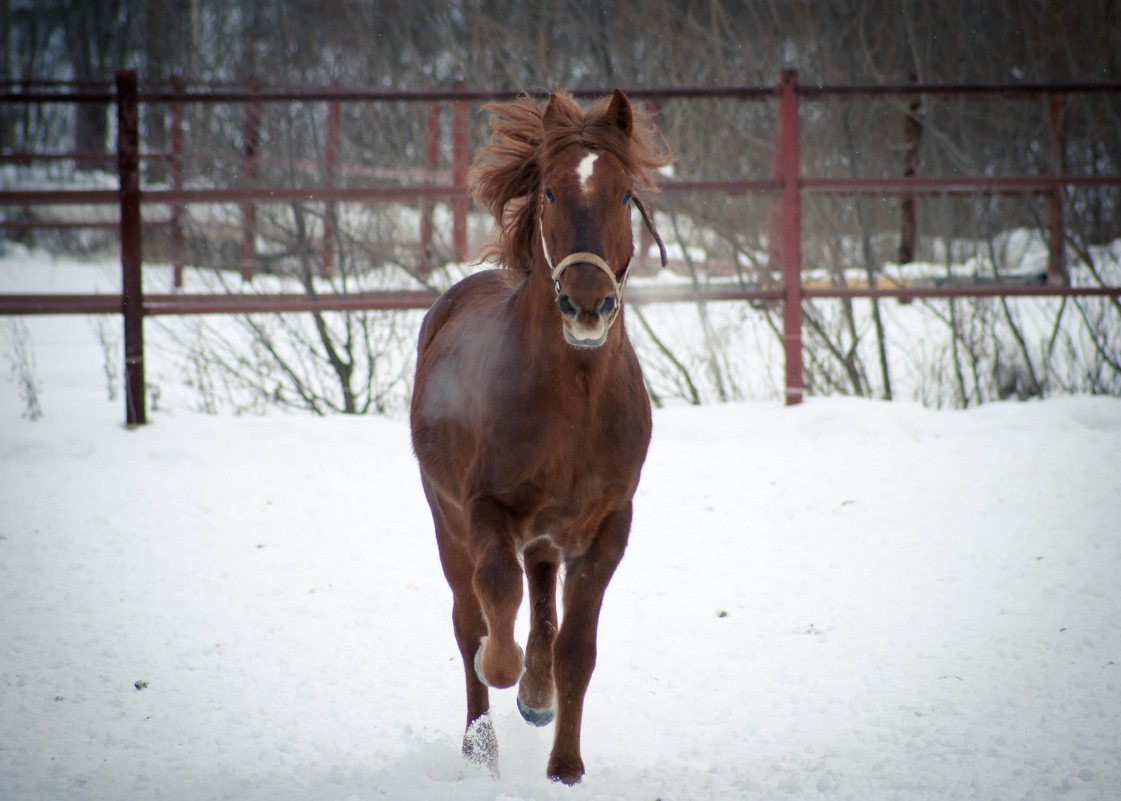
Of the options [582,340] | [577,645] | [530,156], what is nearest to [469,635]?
[577,645]

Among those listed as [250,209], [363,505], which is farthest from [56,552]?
[250,209]

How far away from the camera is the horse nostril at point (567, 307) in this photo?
199 cm

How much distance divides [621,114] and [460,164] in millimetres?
4104

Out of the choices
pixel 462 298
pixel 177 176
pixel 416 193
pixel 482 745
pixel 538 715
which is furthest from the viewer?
pixel 177 176

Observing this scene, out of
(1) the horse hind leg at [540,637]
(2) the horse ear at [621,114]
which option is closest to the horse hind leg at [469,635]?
(1) the horse hind leg at [540,637]

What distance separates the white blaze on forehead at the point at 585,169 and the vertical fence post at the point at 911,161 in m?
5.63

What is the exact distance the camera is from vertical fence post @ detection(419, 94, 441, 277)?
257 inches

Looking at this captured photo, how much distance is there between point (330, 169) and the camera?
658cm

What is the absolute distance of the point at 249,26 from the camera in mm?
10312

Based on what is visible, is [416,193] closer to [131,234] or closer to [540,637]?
[131,234]

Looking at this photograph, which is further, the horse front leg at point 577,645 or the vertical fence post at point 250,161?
the vertical fence post at point 250,161

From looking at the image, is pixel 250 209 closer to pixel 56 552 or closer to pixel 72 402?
pixel 72 402

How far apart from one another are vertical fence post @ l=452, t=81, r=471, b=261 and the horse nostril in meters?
4.45

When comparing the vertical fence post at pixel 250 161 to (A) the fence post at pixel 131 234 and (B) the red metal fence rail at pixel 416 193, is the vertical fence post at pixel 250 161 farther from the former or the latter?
(A) the fence post at pixel 131 234
